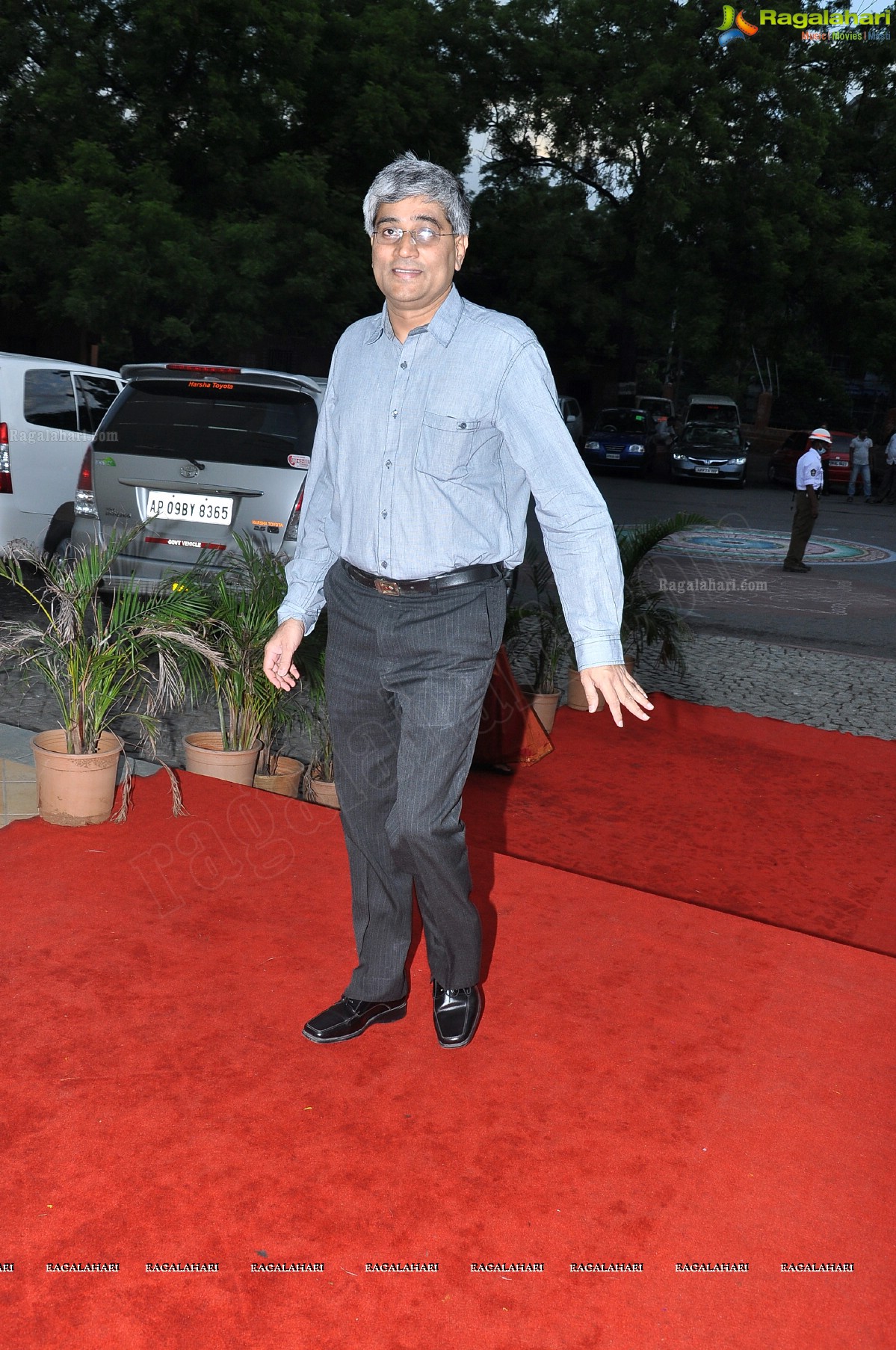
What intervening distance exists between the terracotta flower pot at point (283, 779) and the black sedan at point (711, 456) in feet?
76.7

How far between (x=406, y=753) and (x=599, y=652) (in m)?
0.49

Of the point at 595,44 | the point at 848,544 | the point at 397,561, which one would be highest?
the point at 595,44

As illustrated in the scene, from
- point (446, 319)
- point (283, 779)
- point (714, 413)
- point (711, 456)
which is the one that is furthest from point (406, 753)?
point (714, 413)

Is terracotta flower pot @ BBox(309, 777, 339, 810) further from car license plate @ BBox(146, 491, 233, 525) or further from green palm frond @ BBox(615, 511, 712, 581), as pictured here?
green palm frond @ BBox(615, 511, 712, 581)

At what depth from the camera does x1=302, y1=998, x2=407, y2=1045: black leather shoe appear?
2973mm

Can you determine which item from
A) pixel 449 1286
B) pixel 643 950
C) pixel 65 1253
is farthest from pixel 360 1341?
pixel 643 950

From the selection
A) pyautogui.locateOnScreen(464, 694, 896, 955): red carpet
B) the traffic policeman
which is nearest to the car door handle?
pyautogui.locateOnScreen(464, 694, 896, 955): red carpet

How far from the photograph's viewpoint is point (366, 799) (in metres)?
2.93

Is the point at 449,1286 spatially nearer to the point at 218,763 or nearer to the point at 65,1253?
the point at 65,1253

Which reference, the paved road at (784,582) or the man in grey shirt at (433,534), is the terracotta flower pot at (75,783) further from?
the paved road at (784,582)

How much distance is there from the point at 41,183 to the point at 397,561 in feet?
64.7

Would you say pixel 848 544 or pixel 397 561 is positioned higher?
pixel 397 561

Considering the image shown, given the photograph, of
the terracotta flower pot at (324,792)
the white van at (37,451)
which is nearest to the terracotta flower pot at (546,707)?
the terracotta flower pot at (324,792)

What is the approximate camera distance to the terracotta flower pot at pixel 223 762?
189 inches
